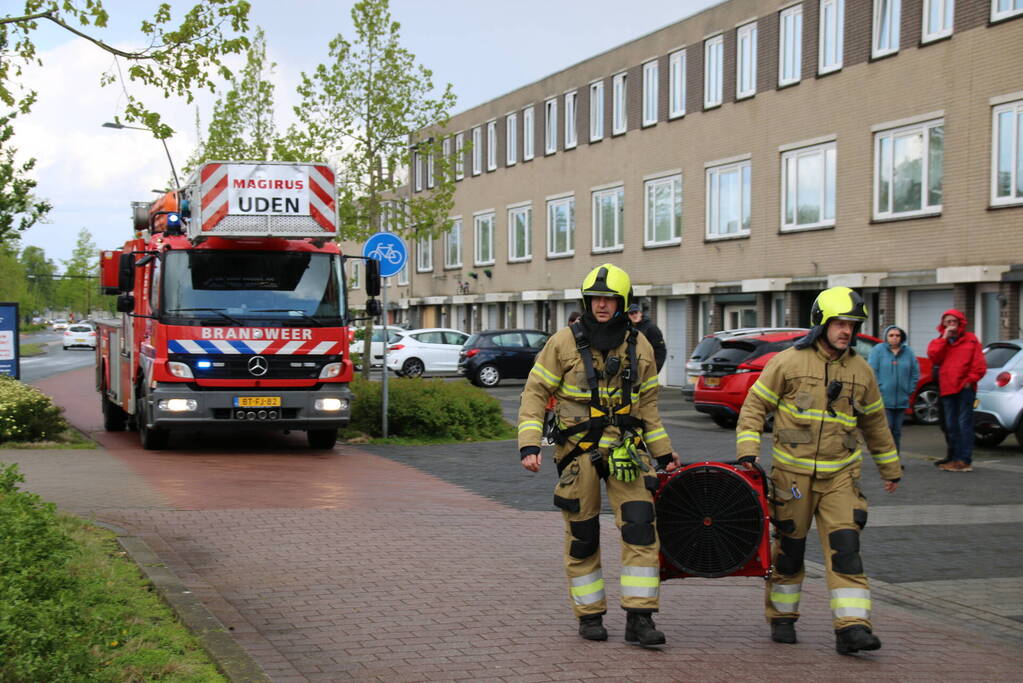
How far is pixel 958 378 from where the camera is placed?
13219 mm

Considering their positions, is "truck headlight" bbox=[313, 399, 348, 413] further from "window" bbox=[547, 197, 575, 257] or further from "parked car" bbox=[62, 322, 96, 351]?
"parked car" bbox=[62, 322, 96, 351]

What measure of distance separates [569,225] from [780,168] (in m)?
12.0

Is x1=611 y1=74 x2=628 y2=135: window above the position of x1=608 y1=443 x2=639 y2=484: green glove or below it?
above

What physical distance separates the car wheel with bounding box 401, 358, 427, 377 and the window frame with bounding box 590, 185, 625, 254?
6436 mm

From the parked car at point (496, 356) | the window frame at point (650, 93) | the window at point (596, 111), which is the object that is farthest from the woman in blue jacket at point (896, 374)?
the window at point (596, 111)


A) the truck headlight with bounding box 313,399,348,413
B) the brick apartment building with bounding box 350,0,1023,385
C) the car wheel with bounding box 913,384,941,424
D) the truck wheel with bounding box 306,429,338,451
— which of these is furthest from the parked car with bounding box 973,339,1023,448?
the truck wheel with bounding box 306,429,338,451

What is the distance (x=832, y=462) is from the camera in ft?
19.3

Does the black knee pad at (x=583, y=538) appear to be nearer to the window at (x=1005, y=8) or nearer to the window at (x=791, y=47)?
the window at (x=1005, y=8)

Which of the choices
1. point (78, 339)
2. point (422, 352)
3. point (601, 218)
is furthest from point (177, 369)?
point (78, 339)

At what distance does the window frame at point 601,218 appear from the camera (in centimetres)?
3591

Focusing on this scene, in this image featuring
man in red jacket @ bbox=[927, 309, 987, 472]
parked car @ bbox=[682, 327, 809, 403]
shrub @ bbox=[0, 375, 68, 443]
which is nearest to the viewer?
man in red jacket @ bbox=[927, 309, 987, 472]

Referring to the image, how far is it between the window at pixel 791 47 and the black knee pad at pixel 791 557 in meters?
23.3

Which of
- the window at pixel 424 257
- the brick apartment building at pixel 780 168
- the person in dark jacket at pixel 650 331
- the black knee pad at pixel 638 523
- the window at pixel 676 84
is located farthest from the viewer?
the window at pixel 424 257

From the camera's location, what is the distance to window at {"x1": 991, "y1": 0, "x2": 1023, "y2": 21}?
21438 millimetres
